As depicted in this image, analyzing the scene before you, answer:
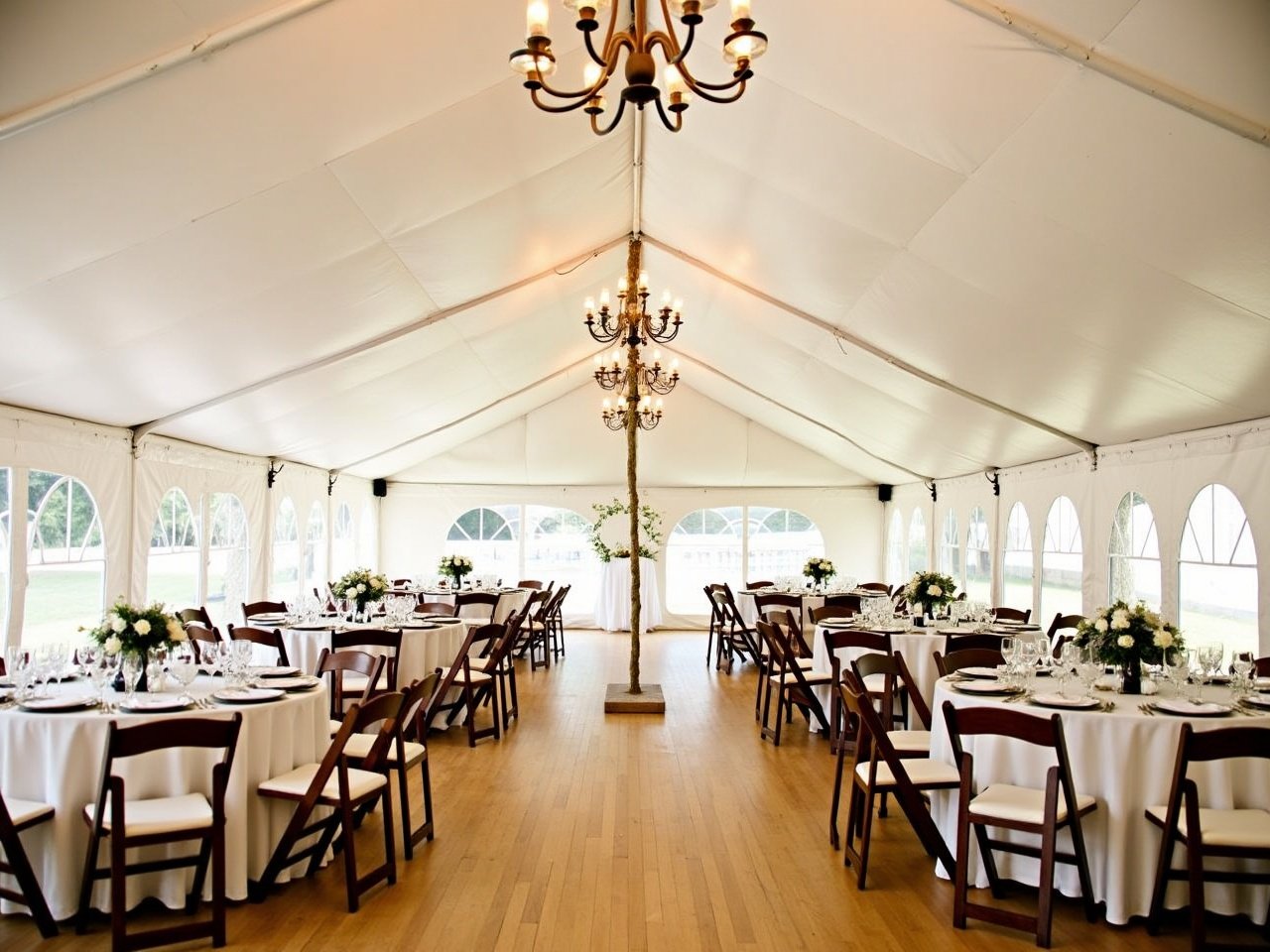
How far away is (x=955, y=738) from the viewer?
161 inches

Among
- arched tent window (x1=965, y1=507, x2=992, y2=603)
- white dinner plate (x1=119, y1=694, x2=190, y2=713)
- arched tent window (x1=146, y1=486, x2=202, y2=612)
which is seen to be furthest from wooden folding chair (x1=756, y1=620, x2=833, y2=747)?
arched tent window (x1=146, y1=486, x2=202, y2=612)

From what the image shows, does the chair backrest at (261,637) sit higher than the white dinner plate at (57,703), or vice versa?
the white dinner plate at (57,703)

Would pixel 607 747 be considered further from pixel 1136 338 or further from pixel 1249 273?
pixel 1249 273

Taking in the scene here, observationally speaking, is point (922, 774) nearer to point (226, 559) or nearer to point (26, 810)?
point (26, 810)

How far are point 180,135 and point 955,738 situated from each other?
4.32 m

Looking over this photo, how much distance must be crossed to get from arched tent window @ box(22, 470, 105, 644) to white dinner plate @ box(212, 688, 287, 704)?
116 inches

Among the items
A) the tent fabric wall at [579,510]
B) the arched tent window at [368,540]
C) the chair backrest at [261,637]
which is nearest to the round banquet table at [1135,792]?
the chair backrest at [261,637]

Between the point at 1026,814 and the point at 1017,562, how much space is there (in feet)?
23.5

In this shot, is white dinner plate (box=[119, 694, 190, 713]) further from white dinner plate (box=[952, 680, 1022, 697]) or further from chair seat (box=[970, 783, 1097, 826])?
white dinner plate (box=[952, 680, 1022, 697])

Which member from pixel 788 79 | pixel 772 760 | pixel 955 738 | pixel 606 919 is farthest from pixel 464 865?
pixel 788 79

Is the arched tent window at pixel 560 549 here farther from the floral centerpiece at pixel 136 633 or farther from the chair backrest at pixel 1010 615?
the floral centerpiece at pixel 136 633

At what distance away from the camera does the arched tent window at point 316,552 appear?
39.5ft

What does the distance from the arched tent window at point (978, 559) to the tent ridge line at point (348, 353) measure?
6.26m

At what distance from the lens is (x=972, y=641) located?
6.74 meters
